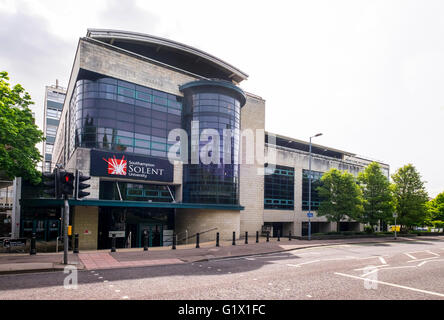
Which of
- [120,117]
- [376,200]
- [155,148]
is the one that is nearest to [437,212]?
[376,200]

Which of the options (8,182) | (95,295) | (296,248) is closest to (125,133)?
(8,182)

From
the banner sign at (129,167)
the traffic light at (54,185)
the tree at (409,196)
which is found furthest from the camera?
the tree at (409,196)

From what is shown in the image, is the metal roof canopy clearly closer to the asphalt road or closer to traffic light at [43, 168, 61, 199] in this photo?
traffic light at [43, 168, 61, 199]

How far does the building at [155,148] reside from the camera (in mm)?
24078

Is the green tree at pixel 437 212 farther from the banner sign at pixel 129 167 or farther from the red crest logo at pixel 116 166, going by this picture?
the red crest logo at pixel 116 166

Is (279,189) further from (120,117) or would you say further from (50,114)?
(50,114)

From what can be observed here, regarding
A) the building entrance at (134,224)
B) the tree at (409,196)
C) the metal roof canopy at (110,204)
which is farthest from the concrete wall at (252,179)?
the tree at (409,196)

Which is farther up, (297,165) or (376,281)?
(297,165)

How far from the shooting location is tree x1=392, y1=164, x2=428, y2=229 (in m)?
38.2

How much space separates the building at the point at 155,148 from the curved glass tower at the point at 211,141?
95mm

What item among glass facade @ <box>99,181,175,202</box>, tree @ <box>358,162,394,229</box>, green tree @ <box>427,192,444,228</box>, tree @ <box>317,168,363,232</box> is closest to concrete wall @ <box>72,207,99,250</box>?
glass facade @ <box>99,181,175,202</box>

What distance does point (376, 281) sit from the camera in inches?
391
